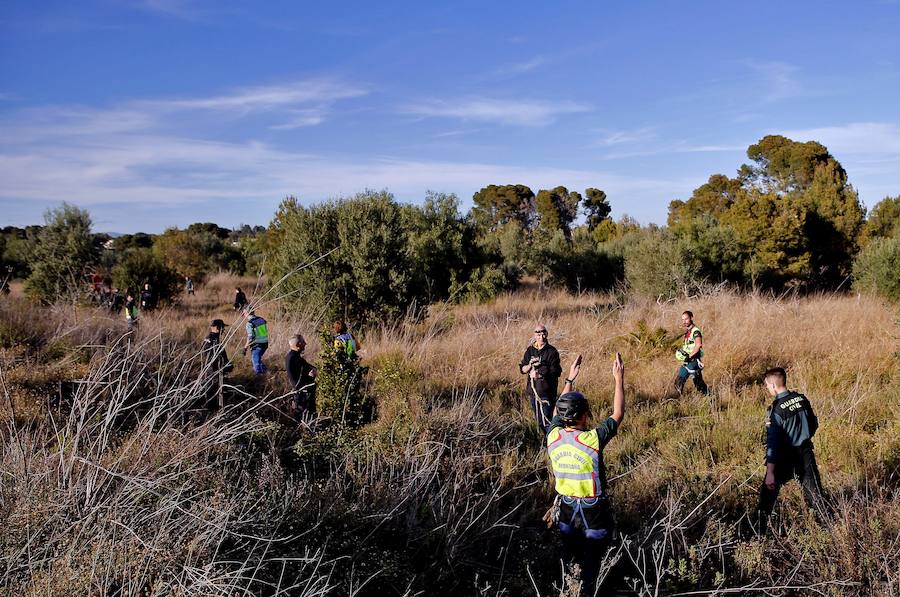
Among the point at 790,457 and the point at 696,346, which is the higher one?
the point at 696,346

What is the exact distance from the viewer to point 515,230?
31.1 m

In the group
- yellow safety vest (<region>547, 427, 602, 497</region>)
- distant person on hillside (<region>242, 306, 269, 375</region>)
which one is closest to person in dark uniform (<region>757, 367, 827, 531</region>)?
yellow safety vest (<region>547, 427, 602, 497</region>)

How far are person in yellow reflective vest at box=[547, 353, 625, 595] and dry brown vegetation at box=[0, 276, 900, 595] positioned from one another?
0.21 metres

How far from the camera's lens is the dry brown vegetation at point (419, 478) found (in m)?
3.07

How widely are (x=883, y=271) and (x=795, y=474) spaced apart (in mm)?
16687

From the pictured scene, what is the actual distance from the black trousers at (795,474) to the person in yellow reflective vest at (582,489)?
1.77 meters

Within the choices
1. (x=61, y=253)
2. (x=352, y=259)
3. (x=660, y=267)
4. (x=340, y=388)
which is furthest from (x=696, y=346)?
(x=61, y=253)

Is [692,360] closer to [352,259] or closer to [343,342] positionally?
[343,342]

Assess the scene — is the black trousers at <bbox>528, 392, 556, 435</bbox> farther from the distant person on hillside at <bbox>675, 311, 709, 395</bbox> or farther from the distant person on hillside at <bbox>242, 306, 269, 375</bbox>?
the distant person on hillside at <bbox>242, 306, 269, 375</bbox>

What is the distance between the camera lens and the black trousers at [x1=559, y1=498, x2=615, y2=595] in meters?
3.83

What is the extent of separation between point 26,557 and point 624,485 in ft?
15.1

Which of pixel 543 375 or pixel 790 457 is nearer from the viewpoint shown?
pixel 790 457

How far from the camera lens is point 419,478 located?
4.70 meters

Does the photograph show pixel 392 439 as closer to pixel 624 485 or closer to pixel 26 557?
pixel 624 485
